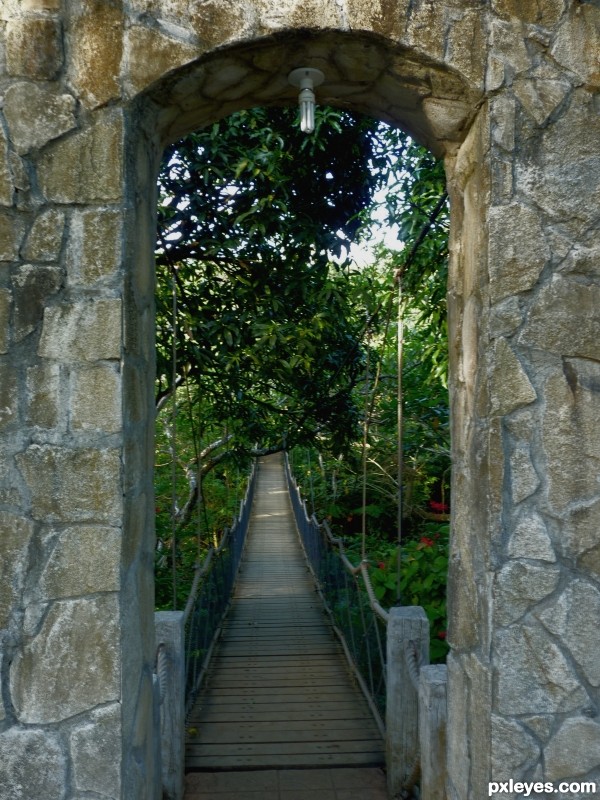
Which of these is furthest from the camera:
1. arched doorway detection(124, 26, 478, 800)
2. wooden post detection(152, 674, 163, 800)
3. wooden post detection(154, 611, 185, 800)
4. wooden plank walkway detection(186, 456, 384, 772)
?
wooden plank walkway detection(186, 456, 384, 772)

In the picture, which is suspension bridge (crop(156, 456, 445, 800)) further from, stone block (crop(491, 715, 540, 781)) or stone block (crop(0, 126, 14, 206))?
stone block (crop(0, 126, 14, 206))

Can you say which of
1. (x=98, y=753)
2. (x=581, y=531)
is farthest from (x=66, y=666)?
(x=581, y=531)

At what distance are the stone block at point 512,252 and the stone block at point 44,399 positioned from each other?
0.91 m

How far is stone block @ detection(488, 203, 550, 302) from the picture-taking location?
1557mm

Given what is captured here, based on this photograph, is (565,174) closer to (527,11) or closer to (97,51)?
(527,11)

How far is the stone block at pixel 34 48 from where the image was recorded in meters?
1.55

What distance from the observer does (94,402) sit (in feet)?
5.03

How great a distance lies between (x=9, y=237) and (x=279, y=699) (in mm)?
2931

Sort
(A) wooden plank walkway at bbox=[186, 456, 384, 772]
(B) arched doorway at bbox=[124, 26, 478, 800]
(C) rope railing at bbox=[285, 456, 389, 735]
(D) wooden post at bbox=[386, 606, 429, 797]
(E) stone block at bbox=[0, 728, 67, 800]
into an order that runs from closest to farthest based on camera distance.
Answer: (E) stone block at bbox=[0, 728, 67, 800], (B) arched doorway at bbox=[124, 26, 478, 800], (D) wooden post at bbox=[386, 606, 429, 797], (A) wooden plank walkway at bbox=[186, 456, 384, 772], (C) rope railing at bbox=[285, 456, 389, 735]

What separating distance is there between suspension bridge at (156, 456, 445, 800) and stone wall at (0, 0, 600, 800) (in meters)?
0.65

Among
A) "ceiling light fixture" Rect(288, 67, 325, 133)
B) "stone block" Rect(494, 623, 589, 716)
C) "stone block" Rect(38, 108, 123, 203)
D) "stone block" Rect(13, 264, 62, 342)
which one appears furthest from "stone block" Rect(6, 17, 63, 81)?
"stone block" Rect(494, 623, 589, 716)

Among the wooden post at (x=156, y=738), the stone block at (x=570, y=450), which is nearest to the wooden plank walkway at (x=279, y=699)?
the wooden post at (x=156, y=738)

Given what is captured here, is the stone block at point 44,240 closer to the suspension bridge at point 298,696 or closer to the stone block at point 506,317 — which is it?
the stone block at point 506,317

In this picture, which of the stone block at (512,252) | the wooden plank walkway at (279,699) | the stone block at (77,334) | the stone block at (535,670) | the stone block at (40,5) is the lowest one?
the wooden plank walkway at (279,699)
